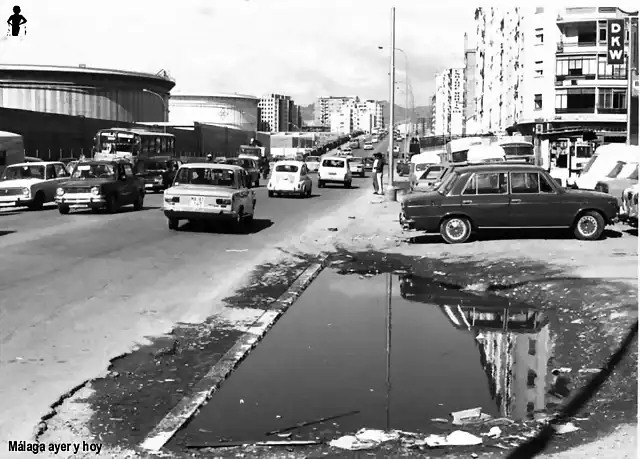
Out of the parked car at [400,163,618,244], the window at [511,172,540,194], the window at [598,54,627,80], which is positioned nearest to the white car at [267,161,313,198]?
the parked car at [400,163,618,244]

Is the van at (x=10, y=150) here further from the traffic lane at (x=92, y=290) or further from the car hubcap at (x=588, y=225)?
the car hubcap at (x=588, y=225)

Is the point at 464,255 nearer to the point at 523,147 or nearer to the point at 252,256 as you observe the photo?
the point at 252,256

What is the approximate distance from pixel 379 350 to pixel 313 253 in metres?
8.82

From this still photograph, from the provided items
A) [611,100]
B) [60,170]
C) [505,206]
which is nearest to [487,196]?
[505,206]

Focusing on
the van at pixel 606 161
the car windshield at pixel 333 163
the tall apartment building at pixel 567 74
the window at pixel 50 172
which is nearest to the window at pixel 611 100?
the tall apartment building at pixel 567 74

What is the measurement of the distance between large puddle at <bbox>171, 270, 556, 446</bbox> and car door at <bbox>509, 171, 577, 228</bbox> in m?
5.76

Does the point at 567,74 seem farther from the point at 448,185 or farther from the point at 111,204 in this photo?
the point at 448,185

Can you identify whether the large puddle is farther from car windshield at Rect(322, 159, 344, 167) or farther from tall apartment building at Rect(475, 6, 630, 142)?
tall apartment building at Rect(475, 6, 630, 142)

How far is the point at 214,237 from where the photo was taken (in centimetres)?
1983

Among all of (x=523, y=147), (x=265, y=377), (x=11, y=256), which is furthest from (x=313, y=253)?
(x=523, y=147)

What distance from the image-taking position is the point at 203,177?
21156mm

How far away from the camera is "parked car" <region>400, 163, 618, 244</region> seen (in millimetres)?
17594

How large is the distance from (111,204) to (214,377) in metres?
18.7

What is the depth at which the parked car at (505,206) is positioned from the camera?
1759 centimetres
